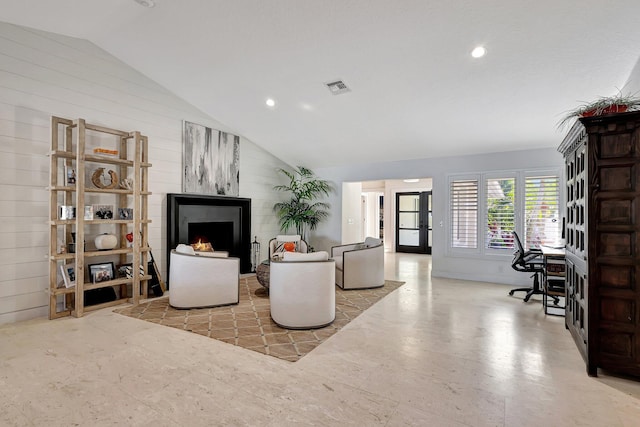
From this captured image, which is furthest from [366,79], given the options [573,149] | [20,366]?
[20,366]

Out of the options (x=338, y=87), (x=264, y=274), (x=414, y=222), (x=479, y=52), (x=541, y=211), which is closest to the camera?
(x=479, y=52)

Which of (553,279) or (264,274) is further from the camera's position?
(264,274)

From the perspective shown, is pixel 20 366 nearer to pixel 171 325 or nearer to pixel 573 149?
pixel 171 325

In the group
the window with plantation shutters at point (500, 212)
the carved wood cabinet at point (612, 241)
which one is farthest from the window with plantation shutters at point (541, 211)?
the carved wood cabinet at point (612, 241)

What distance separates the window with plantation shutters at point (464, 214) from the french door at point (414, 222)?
13.3 ft

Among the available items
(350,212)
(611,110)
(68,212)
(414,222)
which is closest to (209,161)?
(68,212)

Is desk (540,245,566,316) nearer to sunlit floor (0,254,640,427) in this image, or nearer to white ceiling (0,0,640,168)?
sunlit floor (0,254,640,427)

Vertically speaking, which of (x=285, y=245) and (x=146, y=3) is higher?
(x=146, y=3)

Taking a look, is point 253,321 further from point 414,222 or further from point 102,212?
point 414,222

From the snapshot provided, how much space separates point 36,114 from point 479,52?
519 cm

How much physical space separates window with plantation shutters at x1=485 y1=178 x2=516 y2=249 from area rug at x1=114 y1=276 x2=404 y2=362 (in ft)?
8.04

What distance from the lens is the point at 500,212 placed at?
5906mm

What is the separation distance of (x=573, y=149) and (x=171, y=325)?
449 centimetres

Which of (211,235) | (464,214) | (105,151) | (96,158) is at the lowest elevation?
(211,235)
